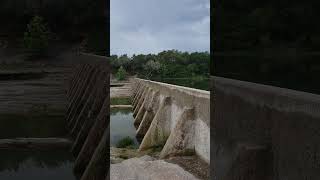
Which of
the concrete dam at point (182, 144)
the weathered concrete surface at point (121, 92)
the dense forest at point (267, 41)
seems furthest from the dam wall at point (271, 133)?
the weathered concrete surface at point (121, 92)

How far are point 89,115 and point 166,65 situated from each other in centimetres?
3347

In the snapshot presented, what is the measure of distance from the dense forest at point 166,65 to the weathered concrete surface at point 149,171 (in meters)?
24.8

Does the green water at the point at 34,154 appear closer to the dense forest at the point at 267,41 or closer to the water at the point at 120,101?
the dense forest at the point at 267,41

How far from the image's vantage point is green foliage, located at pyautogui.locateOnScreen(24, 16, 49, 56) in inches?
175

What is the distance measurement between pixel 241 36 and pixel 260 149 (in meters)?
3.45

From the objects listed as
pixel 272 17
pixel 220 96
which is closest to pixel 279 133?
pixel 220 96

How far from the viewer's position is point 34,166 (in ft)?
14.6

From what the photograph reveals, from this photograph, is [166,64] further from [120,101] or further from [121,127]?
[121,127]

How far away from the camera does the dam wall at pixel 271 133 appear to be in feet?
8.06

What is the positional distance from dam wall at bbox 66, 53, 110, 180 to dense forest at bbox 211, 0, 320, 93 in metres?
1.71

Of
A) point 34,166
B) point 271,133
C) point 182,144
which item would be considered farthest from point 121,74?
point 271,133

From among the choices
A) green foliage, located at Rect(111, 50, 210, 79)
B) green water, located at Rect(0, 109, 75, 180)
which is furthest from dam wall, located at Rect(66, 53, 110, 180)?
green foliage, located at Rect(111, 50, 210, 79)

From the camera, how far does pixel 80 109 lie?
525cm

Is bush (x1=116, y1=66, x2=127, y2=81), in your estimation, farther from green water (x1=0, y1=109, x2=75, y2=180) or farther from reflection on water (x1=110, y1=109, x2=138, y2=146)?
green water (x1=0, y1=109, x2=75, y2=180)
